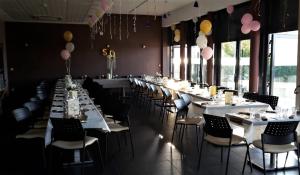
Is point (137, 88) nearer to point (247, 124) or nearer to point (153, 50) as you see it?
point (153, 50)

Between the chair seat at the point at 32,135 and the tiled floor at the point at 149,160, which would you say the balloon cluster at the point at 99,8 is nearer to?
the tiled floor at the point at 149,160

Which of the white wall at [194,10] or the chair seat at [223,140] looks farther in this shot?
the white wall at [194,10]

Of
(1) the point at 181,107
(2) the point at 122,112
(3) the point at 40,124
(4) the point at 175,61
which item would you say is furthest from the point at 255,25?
(4) the point at 175,61

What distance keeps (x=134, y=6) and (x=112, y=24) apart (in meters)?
2.51

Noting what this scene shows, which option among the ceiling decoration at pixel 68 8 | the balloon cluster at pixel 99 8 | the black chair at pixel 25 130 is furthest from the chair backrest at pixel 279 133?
the ceiling decoration at pixel 68 8

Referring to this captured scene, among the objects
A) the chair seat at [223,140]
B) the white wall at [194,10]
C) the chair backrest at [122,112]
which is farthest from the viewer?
the white wall at [194,10]

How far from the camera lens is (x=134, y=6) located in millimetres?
12031

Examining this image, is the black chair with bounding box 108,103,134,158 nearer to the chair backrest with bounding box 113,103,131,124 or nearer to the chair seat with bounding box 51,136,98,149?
the chair backrest with bounding box 113,103,131,124

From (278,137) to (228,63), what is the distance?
6.16 meters

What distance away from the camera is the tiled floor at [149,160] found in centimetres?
452

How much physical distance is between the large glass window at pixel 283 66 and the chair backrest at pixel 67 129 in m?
4.86

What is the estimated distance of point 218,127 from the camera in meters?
4.30

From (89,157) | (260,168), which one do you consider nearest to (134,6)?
(89,157)

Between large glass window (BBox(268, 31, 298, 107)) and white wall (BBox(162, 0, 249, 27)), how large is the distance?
1.57 m
